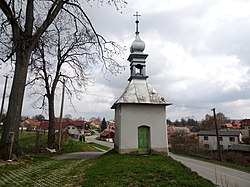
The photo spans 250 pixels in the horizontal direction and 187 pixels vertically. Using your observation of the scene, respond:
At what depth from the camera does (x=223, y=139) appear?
50.6m

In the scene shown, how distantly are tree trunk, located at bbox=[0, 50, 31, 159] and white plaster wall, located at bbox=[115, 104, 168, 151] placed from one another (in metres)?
6.39

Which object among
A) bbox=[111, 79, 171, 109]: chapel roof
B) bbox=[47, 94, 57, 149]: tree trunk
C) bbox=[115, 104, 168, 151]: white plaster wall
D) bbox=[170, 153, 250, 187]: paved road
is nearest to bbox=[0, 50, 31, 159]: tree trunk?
bbox=[111, 79, 171, 109]: chapel roof

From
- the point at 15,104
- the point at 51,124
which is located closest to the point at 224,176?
the point at 15,104

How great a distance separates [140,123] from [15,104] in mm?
7775

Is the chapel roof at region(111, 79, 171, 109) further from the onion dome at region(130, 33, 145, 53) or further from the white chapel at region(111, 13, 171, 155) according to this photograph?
the onion dome at region(130, 33, 145, 53)

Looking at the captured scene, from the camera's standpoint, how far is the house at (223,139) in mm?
48700

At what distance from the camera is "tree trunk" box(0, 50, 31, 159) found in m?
10.8

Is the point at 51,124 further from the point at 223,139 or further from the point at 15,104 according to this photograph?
the point at 223,139

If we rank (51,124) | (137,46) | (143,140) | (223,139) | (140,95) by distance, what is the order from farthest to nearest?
(223,139), (51,124), (137,46), (140,95), (143,140)

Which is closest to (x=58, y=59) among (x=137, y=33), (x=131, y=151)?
(x=137, y=33)

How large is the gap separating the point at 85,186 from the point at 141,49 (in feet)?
43.7

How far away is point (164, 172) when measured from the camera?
853 cm

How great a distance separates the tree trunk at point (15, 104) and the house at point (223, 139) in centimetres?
4160

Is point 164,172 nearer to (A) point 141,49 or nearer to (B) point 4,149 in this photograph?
(B) point 4,149
